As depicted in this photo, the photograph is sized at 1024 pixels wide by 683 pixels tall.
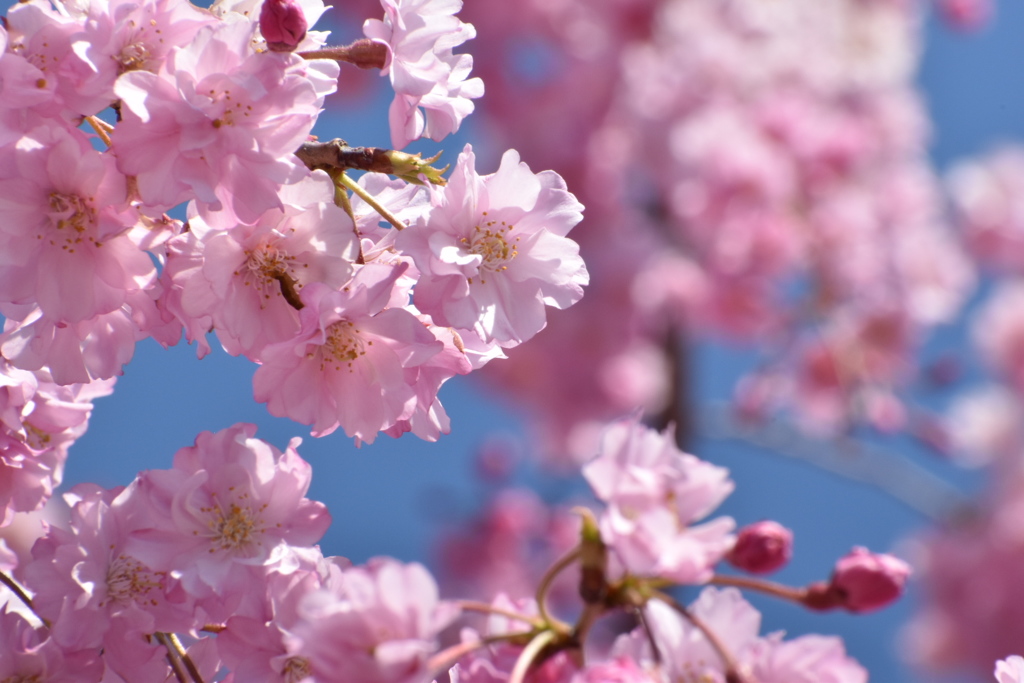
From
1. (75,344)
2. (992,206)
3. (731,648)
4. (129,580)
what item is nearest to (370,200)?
(75,344)

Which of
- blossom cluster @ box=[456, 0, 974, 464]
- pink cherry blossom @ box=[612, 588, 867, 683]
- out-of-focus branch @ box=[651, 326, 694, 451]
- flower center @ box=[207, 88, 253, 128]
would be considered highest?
blossom cluster @ box=[456, 0, 974, 464]

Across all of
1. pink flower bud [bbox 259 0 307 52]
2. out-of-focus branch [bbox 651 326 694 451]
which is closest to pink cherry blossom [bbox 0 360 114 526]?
pink flower bud [bbox 259 0 307 52]

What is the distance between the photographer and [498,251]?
2.56 feet

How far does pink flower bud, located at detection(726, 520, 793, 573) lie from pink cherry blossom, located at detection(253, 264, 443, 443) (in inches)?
13.3

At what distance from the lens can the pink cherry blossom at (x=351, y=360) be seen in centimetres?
72

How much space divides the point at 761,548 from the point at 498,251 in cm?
36

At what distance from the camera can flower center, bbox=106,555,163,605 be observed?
2.74 ft

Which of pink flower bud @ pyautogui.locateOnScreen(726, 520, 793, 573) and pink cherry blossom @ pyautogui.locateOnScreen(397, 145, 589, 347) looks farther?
pink flower bud @ pyautogui.locateOnScreen(726, 520, 793, 573)

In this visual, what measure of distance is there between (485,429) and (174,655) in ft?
12.7

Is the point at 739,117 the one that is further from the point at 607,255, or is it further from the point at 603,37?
the point at 607,255

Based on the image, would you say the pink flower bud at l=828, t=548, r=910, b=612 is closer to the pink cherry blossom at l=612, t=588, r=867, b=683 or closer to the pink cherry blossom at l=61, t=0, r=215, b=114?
the pink cherry blossom at l=612, t=588, r=867, b=683

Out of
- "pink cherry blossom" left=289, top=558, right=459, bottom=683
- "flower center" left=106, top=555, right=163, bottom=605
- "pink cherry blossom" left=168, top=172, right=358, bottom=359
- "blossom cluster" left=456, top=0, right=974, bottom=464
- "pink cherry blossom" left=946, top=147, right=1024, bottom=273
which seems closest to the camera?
"pink cherry blossom" left=289, top=558, right=459, bottom=683

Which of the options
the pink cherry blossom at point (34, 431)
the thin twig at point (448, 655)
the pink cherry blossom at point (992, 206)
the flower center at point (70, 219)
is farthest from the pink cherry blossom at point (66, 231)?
the pink cherry blossom at point (992, 206)

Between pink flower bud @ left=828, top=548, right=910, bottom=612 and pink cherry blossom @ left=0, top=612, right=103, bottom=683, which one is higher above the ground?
pink flower bud @ left=828, top=548, right=910, bottom=612
